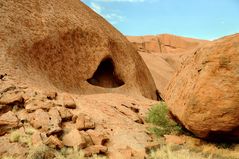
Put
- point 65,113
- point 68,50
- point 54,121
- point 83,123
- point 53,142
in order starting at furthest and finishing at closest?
point 68,50, point 65,113, point 83,123, point 54,121, point 53,142

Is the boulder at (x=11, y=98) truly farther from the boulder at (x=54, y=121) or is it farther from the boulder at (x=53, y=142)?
the boulder at (x=53, y=142)

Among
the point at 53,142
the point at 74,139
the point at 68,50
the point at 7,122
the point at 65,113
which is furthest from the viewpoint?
the point at 68,50

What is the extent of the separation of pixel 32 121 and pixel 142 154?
2974 mm

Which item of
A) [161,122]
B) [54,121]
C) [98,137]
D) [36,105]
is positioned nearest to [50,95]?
[36,105]

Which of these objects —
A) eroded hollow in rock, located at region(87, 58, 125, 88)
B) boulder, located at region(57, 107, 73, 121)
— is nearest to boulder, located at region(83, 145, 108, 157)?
boulder, located at region(57, 107, 73, 121)

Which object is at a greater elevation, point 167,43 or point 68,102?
point 167,43

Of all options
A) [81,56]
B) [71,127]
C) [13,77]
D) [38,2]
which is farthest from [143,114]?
[38,2]

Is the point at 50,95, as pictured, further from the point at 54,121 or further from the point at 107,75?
the point at 107,75

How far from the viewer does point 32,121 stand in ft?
26.8

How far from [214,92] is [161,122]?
306 centimetres

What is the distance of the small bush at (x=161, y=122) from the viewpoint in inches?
394

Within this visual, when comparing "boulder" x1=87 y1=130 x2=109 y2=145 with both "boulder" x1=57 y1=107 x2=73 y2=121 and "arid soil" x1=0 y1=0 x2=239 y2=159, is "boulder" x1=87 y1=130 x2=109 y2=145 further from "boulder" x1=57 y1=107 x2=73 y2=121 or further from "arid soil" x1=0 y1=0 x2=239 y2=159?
"boulder" x1=57 y1=107 x2=73 y2=121

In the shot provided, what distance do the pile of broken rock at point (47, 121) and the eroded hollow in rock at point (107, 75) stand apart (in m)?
8.91

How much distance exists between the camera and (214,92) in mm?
7887
